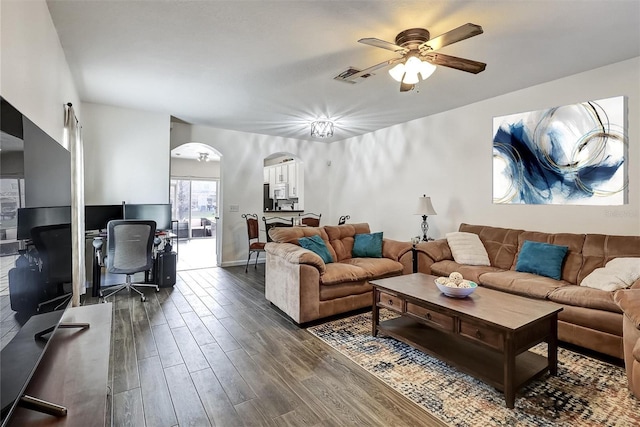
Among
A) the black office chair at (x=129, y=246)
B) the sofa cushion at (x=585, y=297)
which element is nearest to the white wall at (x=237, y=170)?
the black office chair at (x=129, y=246)

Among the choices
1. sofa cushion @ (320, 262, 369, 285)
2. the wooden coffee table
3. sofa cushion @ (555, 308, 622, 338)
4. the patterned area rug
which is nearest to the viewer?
the patterned area rug

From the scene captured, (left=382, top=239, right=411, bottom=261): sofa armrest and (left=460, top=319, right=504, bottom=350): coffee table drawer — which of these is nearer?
(left=460, top=319, right=504, bottom=350): coffee table drawer

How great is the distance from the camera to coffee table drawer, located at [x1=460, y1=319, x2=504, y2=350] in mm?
2020

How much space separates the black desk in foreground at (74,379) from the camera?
3.69 feet

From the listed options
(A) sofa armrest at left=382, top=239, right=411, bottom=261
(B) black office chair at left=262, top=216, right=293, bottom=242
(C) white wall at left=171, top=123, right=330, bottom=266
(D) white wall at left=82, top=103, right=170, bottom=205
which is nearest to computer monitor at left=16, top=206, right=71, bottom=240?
(A) sofa armrest at left=382, top=239, right=411, bottom=261

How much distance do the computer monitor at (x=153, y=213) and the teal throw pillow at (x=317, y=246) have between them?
2393 millimetres

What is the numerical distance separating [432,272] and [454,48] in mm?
2467

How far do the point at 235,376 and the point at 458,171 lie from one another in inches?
155

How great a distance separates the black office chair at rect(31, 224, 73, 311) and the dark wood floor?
89cm

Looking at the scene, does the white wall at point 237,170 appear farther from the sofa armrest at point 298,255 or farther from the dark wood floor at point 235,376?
the sofa armrest at point 298,255

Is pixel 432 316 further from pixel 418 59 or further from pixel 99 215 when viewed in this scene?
pixel 99 215

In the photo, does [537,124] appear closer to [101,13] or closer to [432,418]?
[432,418]

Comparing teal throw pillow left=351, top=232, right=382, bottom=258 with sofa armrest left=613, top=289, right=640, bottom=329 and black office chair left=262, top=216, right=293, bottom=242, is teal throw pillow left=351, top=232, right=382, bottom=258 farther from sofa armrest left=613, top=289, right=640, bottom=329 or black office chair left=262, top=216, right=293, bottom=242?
black office chair left=262, top=216, right=293, bottom=242

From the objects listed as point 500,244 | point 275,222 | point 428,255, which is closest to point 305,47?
point 428,255
